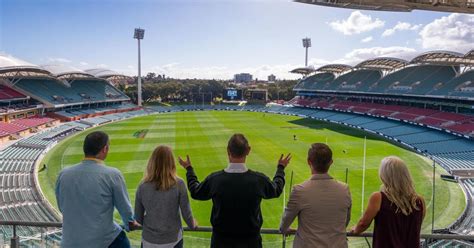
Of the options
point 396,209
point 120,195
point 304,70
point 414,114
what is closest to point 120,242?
point 120,195

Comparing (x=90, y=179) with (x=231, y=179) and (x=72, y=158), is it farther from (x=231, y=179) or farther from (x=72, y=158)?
(x=72, y=158)

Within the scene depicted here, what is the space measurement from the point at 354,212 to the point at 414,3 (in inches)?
539

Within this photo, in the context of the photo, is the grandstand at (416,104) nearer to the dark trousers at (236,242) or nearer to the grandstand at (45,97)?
the dark trousers at (236,242)

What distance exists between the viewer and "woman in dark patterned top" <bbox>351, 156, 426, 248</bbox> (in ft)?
10.2

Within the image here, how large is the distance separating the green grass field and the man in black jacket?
1043 centimetres

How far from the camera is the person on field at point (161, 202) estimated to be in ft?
10.8

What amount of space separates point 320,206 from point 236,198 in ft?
2.51

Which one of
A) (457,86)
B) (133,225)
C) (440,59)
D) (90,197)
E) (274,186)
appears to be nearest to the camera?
(90,197)

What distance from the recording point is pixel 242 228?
3.27 meters

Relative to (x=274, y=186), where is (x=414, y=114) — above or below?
below

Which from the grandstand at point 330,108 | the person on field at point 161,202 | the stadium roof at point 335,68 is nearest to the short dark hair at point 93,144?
the person on field at point 161,202

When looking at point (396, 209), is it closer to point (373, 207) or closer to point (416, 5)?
point (373, 207)

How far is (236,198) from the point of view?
10.5 feet

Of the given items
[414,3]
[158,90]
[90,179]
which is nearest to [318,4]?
[414,3]
